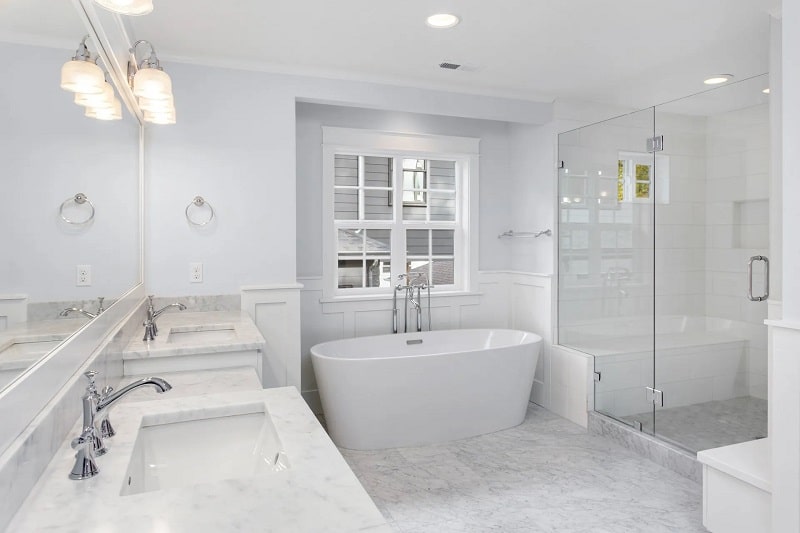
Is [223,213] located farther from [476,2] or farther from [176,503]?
[176,503]

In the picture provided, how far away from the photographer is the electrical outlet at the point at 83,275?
4.97 feet

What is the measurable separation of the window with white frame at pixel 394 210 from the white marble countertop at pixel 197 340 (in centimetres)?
121

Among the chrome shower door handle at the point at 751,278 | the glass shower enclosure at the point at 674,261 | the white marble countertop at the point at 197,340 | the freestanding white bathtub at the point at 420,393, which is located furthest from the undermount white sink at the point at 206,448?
the glass shower enclosure at the point at 674,261

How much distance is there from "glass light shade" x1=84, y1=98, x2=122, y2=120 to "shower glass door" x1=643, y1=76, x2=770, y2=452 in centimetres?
295

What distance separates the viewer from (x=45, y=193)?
47.3 inches

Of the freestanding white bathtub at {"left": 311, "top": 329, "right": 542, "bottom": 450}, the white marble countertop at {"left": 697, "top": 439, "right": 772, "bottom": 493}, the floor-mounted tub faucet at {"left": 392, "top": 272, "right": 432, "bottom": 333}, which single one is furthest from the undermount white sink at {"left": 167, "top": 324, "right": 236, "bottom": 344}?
the white marble countertop at {"left": 697, "top": 439, "right": 772, "bottom": 493}

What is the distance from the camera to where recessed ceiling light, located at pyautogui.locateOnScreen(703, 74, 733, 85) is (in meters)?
3.51

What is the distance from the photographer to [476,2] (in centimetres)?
248

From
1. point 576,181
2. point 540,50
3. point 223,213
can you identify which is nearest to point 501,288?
point 576,181

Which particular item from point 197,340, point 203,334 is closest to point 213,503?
point 197,340

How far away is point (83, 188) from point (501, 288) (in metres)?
3.61

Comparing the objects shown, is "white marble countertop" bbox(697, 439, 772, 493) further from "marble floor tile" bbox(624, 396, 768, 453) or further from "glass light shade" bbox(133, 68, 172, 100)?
"glass light shade" bbox(133, 68, 172, 100)

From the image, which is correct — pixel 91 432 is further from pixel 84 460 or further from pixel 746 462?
pixel 746 462

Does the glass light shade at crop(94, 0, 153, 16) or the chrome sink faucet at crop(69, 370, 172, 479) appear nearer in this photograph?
the chrome sink faucet at crop(69, 370, 172, 479)
